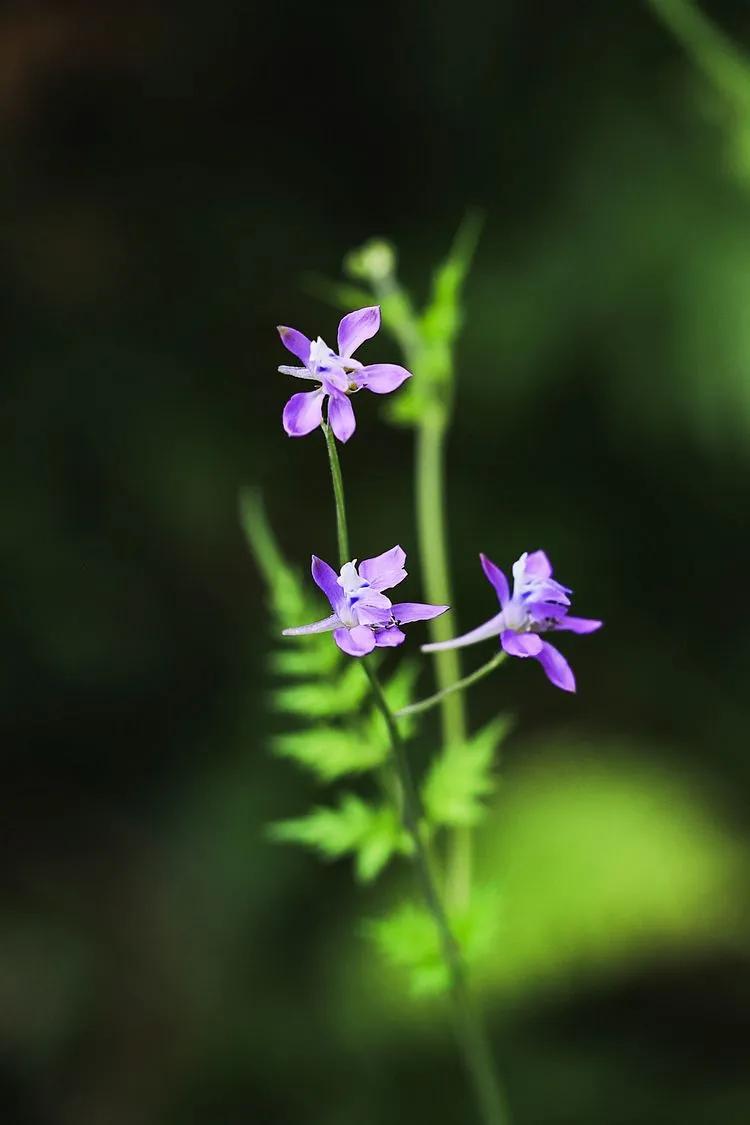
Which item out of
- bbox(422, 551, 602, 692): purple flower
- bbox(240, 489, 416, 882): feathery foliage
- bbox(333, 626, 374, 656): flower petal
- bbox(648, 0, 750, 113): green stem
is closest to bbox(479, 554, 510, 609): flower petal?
bbox(422, 551, 602, 692): purple flower

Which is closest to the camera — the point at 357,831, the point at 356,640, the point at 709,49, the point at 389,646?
the point at 356,640

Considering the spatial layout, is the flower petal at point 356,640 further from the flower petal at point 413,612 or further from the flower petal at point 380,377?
the flower petal at point 380,377

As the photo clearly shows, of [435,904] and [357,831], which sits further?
[357,831]

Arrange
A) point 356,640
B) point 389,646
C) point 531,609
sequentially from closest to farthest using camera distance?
point 356,640, point 531,609, point 389,646

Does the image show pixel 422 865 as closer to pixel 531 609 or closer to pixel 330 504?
pixel 531 609

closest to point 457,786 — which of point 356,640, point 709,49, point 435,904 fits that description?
point 435,904

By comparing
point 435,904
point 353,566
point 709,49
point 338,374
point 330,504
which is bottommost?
point 435,904

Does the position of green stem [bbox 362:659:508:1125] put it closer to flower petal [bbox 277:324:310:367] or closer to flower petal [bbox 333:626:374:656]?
flower petal [bbox 333:626:374:656]
